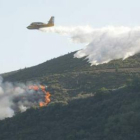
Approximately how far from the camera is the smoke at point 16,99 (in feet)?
448

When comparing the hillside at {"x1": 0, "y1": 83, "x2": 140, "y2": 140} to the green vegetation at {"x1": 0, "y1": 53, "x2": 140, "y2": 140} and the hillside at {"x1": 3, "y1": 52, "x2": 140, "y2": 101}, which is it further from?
the hillside at {"x1": 3, "y1": 52, "x2": 140, "y2": 101}

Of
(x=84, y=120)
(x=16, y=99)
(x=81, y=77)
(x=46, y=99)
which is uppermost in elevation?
(x=81, y=77)

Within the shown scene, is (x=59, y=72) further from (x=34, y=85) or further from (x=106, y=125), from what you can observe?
(x=106, y=125)

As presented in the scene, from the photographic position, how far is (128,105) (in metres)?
113

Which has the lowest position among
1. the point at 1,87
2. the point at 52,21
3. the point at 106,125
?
the point at 106,125

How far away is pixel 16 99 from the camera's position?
474 feet

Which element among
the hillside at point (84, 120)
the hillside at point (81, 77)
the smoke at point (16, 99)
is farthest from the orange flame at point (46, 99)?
the hillside at point (84, 120)

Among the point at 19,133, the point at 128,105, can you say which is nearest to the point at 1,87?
the point at 19,133

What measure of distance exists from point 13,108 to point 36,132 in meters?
27.8

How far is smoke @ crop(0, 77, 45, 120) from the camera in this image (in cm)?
13662

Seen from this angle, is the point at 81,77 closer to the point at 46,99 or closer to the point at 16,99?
the point at 46,99

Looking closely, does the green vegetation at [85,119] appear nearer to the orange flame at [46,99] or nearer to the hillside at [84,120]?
the hillside at [84,120]

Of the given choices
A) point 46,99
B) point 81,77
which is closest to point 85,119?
point 46,99

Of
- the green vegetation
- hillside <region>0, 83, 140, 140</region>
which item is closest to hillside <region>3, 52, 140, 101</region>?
the green vegetation
